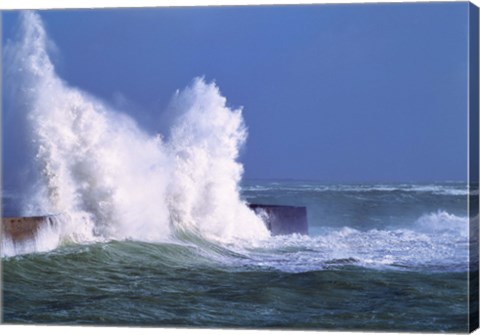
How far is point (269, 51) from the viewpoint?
13430mm

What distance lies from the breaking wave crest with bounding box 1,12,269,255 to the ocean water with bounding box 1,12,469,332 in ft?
0.04

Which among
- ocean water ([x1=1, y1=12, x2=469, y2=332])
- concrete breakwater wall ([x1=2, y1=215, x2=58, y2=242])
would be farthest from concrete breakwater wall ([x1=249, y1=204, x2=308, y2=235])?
concrete breakwater wall ([x1=2, y1=215, x2=58, y2=242])

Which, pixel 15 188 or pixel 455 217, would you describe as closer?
pixel 455 217

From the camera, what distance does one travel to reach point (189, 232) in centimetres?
1359

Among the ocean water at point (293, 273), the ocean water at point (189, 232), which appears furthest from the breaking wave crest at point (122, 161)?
the ocean water at point (293, 273)

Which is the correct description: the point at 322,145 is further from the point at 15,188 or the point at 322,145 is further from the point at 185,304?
the point at 15,188

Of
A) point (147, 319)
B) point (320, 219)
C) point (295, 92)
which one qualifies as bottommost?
point (147, 319)

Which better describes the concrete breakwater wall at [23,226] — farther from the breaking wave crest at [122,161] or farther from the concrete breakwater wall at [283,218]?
the concrete breakwater wall at [283,218]

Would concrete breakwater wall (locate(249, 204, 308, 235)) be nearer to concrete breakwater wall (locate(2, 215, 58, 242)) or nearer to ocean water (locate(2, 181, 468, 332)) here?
ocean water (locate(2, 181, 468, 332))

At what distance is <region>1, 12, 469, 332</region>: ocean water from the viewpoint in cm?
1296

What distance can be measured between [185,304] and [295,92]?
2143 mm

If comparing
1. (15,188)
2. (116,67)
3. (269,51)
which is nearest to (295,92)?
(269,51)

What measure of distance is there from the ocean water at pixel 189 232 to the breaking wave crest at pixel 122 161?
0.01m

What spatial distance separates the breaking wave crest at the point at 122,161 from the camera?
44.4 feet
